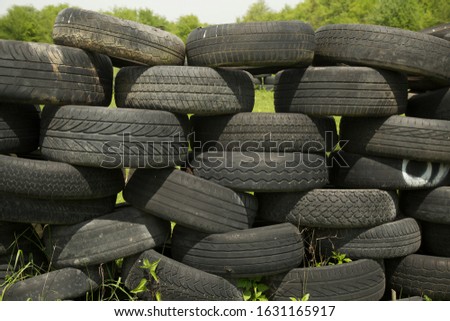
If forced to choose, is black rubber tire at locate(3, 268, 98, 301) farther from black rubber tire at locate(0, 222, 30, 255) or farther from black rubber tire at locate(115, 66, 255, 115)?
black rubber tire at locate(115, 66, 255, 115)

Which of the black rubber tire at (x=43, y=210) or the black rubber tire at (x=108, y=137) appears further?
the black rubber tire at (x=43, y=210)

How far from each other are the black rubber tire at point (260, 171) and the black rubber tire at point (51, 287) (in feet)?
3.97

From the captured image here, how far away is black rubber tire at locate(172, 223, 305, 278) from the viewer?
10.1ft

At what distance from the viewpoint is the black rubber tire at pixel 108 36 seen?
3.02m

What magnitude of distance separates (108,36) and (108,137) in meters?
0.75

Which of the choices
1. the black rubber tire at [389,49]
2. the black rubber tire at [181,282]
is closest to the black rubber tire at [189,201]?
the black rubber tire at [181,282]

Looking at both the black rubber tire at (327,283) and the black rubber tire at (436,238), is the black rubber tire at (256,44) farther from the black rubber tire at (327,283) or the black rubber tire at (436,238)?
the black rubber tire at (436,238)

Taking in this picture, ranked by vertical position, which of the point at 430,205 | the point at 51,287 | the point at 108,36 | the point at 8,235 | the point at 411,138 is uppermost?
the point at 108,36

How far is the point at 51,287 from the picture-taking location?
301 centimetres

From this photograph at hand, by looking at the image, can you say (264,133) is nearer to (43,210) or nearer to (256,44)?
(256,44)

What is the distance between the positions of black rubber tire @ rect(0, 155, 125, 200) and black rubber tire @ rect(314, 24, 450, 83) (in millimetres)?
2127

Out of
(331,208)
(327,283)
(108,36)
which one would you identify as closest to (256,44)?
(108,36)

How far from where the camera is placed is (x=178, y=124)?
124 inches

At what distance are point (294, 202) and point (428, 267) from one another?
127cm
